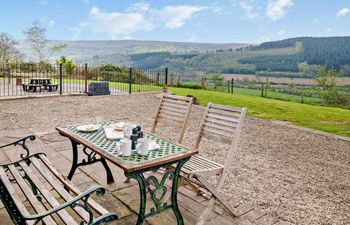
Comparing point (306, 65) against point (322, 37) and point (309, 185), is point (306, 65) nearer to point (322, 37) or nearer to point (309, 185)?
point (322, 37)

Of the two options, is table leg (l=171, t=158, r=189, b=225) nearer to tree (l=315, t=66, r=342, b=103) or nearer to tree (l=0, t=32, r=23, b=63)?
tree (l=315, t=66, r=342, b=103)

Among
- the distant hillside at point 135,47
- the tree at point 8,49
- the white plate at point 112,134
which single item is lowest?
the white plate at point 112,134

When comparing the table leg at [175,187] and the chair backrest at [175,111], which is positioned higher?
the chair backrest at [175,111]

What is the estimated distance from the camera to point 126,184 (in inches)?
120

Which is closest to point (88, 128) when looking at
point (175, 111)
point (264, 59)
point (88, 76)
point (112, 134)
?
point (112, 134)

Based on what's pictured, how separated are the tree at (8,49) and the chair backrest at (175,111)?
27.2m

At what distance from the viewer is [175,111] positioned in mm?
3230

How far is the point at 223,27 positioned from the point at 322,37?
2334 centimetres

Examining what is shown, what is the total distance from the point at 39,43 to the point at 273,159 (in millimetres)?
29907

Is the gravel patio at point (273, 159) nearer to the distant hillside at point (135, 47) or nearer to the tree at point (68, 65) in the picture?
the tree at point (68, 65)

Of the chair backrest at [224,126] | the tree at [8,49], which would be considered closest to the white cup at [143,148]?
the chair backrest at [224,126]

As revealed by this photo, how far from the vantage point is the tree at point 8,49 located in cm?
2550

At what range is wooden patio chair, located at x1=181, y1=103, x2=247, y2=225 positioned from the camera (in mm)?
2301

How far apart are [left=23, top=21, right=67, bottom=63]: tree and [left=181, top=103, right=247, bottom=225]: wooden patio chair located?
28.8 metres
